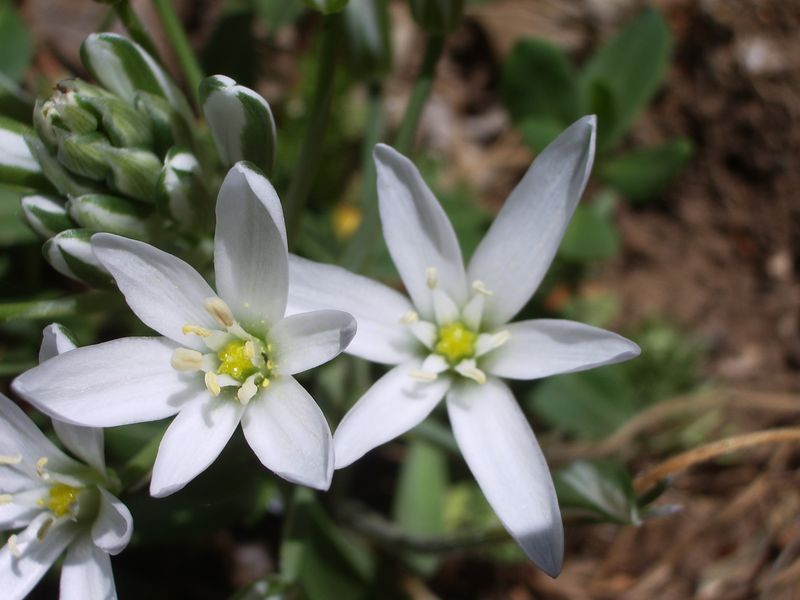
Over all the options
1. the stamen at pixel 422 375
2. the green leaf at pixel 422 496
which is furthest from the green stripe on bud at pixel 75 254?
the green leaf at pixel 422 496

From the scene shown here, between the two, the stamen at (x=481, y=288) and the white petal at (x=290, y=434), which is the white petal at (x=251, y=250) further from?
the stamen at (x=481, y=288)

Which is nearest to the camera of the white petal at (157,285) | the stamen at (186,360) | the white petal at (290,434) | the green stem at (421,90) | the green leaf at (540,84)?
the white petal at (290,434)

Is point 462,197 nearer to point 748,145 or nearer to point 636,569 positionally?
point 748,145

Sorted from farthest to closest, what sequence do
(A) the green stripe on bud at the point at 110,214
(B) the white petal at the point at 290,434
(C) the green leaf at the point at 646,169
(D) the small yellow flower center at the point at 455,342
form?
(C) the green leaf at the point at 646,169
(D) the small yellow flower center at the point at 455,342
(A) the green stripe on bud at the point at 110,214
(B) the white petal at the point at 290,434

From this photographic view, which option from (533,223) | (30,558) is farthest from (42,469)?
(533,223)

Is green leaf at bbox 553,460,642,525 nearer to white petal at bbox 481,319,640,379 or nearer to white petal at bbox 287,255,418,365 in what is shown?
white petal at bbox 481,319,640,379

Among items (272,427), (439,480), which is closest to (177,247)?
(272,427)
